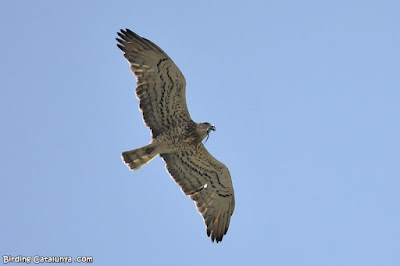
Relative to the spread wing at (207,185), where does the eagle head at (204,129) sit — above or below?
above

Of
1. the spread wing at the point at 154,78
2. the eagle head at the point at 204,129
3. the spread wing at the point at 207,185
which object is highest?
the spread wing at the point at 154,78

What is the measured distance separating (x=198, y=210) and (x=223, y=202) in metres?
0.63

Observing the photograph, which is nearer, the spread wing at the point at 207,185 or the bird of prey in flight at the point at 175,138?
the bird of prey in flight at the point at 175,138

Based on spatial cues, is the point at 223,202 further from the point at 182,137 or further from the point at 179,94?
the point at 179,94

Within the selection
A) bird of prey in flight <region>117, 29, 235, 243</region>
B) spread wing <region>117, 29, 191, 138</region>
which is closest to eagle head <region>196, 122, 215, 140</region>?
bird of prey in flight <region>117, 29, 235, 243</region>

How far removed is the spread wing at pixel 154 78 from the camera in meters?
10.9

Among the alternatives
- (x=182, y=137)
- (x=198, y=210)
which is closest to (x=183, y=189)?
(x=198, y=210)

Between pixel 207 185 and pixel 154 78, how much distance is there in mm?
2912

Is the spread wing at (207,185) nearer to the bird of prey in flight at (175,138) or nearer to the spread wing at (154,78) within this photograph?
the bird of prey in flight at (175,138)

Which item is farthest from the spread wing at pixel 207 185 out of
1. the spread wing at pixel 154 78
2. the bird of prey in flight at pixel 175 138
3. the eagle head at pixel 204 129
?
the spread wing at pixel 154 78

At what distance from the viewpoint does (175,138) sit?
11.3 metres

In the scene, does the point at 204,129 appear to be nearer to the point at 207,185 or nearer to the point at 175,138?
the point at 175,138

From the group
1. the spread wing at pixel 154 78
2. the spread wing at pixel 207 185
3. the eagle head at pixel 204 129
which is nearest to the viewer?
the spread wing at pixel 154 78

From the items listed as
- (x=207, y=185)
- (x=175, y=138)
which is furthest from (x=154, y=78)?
(x=207, y=185)
